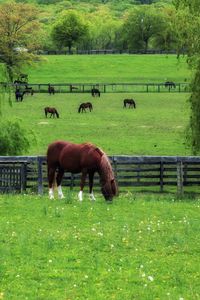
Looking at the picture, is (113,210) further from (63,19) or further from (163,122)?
(63,19)

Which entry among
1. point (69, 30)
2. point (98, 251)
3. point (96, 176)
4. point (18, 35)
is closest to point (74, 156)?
point (96, 176)

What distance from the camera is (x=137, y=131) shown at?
35375mm

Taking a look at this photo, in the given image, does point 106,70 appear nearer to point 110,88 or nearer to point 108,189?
point 110,88

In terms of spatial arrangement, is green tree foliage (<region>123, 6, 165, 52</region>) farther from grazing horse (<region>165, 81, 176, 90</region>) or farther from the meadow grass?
the meadow grass

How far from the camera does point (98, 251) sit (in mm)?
10523

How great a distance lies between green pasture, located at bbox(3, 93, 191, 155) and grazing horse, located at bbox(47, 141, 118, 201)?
626 centimetres

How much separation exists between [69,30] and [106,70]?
38.7 m

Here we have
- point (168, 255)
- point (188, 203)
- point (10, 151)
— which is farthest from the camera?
Answer: point (10, 151)

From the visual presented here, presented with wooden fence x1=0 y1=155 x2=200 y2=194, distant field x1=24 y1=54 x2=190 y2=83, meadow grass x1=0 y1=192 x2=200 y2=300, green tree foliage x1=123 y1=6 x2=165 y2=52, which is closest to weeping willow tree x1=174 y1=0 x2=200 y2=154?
wooden fence x1=0 y1=155 x2=200 y2=194

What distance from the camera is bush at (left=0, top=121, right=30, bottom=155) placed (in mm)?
21484

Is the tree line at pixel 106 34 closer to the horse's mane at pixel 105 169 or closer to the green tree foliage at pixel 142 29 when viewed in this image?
the green tree foliage at pixel 142 29

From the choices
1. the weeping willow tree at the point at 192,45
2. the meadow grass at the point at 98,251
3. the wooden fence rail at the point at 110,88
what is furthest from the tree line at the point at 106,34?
the meadow grass at the point at 98,251

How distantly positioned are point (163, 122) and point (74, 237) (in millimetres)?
29213

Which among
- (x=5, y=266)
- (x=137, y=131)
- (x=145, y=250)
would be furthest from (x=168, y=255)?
(x=137, y=131)
